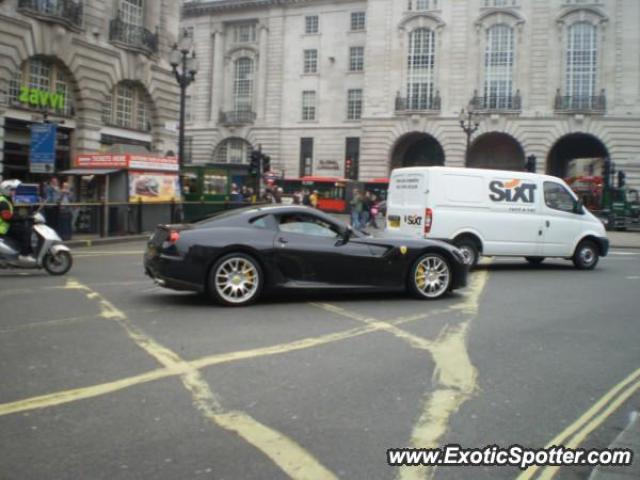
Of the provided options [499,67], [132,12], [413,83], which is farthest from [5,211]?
[499,67]

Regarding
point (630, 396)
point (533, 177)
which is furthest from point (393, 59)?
point (630, 396)

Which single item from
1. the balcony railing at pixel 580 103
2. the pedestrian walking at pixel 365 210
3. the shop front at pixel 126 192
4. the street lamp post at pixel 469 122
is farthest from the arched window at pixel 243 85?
the shop front at pixel 126 192

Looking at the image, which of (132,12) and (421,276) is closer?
(421,276)

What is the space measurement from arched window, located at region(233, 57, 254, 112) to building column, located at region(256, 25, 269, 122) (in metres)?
0.94

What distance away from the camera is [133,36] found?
96.8 ft

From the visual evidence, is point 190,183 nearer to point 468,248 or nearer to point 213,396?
point 468,248

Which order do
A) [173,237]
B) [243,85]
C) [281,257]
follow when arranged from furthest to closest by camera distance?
[243,85], [281,257], [173,237]

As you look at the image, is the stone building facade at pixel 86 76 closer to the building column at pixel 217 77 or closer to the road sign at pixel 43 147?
the road sign at pixel 43 147

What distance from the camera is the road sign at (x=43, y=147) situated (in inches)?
701

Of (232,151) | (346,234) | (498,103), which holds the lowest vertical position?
(346,234)

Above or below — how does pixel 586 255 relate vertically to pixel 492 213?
below

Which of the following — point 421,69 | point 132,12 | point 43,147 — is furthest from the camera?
point 421,69

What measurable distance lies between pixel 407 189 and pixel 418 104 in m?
40.4

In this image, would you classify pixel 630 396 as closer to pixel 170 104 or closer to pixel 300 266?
pixel 300 266
